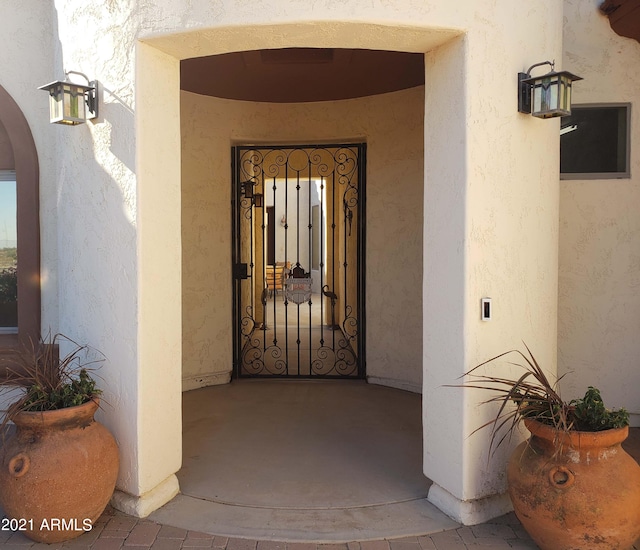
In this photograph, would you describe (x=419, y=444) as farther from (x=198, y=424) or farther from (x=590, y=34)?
(x=590, y=34)

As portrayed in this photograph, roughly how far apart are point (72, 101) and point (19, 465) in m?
2.12

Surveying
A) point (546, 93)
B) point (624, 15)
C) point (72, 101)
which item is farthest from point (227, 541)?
point (624, 15)

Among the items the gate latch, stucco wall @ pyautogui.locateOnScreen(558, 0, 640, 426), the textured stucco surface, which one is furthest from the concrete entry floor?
stucco wall @ pyautogui.locateOnScreen(558, 0, 640, 426)

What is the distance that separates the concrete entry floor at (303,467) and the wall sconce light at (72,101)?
8.12 ft

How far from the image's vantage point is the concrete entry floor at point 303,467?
10.9 feet

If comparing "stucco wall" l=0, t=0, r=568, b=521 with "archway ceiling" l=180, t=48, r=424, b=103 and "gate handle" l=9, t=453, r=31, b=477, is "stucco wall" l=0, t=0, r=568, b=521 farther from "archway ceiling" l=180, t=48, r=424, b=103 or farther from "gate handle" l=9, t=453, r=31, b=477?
"archway ceiling" l=180, t=48, r=424, b=103

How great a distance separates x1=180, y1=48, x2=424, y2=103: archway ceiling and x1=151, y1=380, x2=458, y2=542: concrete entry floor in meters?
3.30

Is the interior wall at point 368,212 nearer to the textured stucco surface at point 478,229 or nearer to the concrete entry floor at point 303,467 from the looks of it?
the concrete entry floor at point 303,467

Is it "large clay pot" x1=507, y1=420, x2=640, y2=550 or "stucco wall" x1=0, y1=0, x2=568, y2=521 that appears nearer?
"large clay pot" x1=507, y1=420, x2=640, y2=550

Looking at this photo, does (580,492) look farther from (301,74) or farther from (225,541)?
(301,74)

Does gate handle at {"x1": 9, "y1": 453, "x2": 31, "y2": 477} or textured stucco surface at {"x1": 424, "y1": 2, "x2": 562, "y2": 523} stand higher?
textured stucco surface at {"x1": 424, "y1": 2, "x2": 562, "y2": 523}

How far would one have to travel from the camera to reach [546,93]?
127 inches

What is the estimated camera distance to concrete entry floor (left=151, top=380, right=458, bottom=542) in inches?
131

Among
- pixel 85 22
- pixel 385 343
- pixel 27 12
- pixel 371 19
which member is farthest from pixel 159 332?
pixel 385 343
